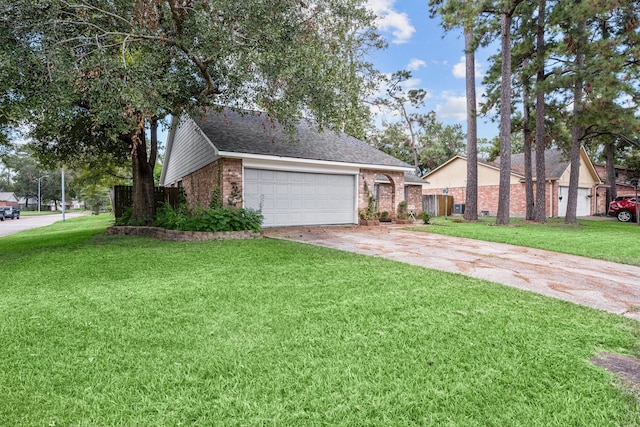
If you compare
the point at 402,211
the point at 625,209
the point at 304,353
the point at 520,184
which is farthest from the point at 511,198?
the point at 304,353

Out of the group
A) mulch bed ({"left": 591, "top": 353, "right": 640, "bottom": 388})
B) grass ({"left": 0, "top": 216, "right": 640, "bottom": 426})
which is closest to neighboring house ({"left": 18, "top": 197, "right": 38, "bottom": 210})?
grass ({"left": 0, "top": 216, "right": 640, "bottom": 426})

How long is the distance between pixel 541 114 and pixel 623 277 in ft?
39.5

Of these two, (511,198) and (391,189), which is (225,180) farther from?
(511,198)

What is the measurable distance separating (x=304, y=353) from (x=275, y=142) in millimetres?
10332

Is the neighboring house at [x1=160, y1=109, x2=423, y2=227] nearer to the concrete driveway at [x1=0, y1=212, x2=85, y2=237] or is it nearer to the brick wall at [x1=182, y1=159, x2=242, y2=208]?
the brick wall at [x1=182, y1=159, x2=242, y2=208]

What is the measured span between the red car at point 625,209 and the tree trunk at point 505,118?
9287 millimetres

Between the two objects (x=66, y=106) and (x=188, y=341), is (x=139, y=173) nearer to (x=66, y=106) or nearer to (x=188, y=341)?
(x=66, y=106)

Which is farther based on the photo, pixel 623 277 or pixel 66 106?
pixel 66 106

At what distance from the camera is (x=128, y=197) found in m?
14.0

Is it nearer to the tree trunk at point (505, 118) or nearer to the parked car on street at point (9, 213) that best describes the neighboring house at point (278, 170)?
the tree trunk at point (505, 118)

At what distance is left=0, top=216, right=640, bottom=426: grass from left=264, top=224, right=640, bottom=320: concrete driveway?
608mm

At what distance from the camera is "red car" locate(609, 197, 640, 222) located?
711 inches

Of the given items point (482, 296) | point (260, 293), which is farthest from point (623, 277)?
point (260, 293)

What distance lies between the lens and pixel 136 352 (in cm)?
262
